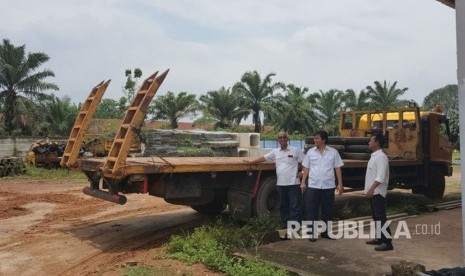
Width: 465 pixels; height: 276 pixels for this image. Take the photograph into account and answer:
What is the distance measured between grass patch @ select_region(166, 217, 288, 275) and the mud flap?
0.20 m

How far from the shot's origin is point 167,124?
35656 millimetres

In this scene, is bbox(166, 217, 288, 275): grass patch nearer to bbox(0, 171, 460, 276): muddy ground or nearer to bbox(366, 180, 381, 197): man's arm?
bbox(0, 171, 460, 276): muddy ground

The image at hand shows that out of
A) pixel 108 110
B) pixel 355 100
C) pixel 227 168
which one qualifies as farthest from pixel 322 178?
pixel 108 110

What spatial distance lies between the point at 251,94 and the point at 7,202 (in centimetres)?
2732

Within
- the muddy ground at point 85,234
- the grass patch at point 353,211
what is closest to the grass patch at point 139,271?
the muddy ground at point 85,234

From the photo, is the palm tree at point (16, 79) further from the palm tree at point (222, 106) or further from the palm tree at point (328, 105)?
the palm tree at point (328, 105)

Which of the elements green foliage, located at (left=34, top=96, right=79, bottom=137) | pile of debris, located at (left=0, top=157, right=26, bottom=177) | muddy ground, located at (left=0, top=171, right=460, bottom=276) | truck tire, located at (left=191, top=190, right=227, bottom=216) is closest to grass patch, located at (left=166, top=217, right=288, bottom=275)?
muddy ground, located at (left=0, top=171, right=460, bottom=276)

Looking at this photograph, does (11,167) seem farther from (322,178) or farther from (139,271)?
(322,178)

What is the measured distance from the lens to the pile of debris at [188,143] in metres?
10.6

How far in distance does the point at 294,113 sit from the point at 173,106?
11.1 meters

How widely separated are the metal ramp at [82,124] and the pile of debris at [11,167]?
13.2 meters

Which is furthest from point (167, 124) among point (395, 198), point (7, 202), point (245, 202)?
point (245, 202)

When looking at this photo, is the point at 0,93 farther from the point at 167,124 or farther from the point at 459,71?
the point at 459,71

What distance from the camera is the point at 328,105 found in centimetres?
4284
